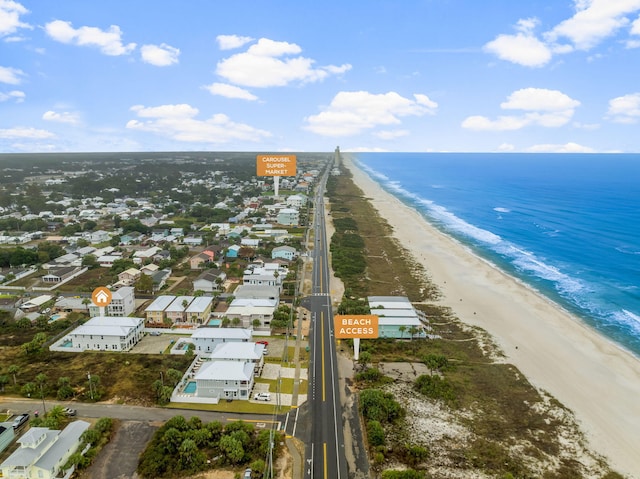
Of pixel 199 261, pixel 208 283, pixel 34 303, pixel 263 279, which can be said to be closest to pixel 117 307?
pixel 34 303

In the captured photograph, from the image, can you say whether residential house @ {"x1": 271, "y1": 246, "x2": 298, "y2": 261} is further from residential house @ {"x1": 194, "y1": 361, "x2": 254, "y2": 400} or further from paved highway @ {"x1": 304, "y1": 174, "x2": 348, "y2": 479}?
residential house @ {"x1": 194, "y1": 361, "x2": 254, "y2": 400}

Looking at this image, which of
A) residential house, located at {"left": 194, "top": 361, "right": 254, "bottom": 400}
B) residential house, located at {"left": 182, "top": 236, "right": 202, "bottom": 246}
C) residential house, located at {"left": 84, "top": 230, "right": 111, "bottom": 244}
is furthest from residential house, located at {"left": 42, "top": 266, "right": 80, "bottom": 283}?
residential house, located at {"left": 194, "top": 361, "right": 254, "bottom": 400}

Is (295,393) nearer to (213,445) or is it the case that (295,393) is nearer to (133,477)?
(213,445)

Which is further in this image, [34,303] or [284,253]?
[284,253]

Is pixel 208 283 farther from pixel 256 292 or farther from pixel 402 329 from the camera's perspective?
pixel 402 329

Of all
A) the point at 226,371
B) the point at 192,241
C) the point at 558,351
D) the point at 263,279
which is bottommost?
the point at 558,351
